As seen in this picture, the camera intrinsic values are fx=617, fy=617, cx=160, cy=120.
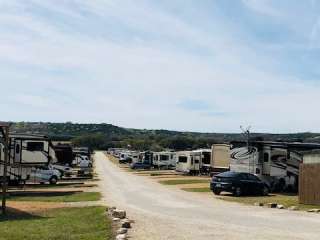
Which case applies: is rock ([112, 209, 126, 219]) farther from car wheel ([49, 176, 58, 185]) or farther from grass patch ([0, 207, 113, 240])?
car wheel ([49, 176, 58, 185])

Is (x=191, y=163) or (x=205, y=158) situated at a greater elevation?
(x=205, y=158)

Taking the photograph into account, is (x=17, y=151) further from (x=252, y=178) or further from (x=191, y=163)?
(x=191, y=163)

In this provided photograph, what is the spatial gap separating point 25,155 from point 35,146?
1.30m

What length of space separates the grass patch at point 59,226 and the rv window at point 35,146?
17758 mm

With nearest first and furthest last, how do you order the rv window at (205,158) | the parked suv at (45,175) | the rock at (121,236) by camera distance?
the rock at (121,236) → the parked suv at (45,175) → the rv window at (205,158)

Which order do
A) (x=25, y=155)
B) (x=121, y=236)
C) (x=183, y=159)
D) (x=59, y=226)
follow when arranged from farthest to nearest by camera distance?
1. (x=183, y=159)
2. (x=25, y=155)
3. (x=59, y=226)
4. (x=121, y=236)

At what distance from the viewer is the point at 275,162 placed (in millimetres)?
38750

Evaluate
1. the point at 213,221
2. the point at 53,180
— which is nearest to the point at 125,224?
the point at 213,221

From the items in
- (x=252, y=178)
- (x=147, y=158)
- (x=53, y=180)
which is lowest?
(x=53, y=180)

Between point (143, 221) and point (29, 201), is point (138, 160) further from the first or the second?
point (143, 221)

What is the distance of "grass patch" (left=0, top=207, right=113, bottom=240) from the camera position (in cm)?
1597

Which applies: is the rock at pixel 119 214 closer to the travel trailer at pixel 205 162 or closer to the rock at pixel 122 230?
the rock at pixel 122 230

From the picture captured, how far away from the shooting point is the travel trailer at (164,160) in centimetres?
8350

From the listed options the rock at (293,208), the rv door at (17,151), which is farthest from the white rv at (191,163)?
the rock at (293,208)
